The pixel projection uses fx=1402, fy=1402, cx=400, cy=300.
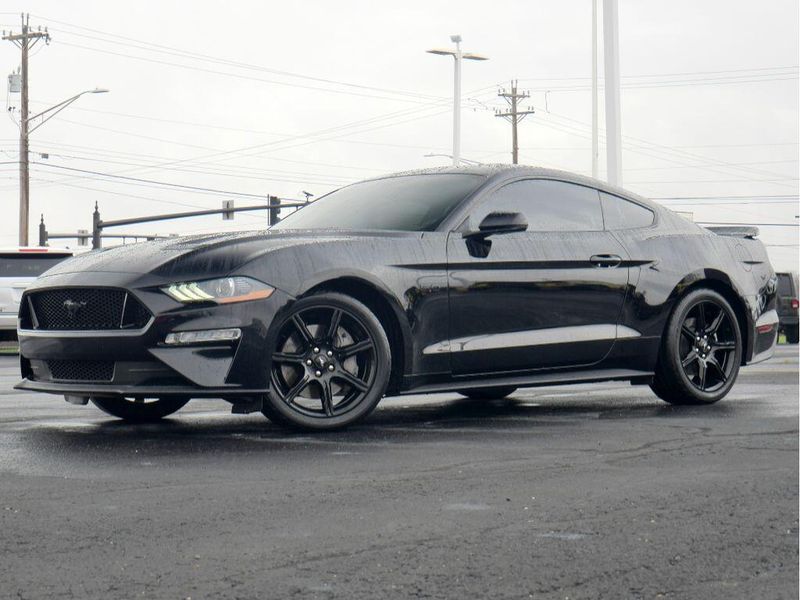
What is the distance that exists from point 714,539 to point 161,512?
72.9 inches

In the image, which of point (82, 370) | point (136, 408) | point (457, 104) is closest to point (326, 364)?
point (82, 370)

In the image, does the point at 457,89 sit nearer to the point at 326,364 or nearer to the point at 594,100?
the point at 594,100

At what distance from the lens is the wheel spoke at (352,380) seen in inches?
285

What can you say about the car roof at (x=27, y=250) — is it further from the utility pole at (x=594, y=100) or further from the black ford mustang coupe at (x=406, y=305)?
the utility pole at (x=594, y=100)

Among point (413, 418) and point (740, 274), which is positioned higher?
point (740, 274)

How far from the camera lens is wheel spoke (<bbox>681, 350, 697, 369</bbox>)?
889cm

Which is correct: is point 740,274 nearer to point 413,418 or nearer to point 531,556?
point 413,418

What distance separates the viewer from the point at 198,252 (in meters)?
7.02

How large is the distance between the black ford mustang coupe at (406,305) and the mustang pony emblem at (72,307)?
0.6 inches

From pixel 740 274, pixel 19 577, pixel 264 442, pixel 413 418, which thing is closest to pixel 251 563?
pixel 19 577

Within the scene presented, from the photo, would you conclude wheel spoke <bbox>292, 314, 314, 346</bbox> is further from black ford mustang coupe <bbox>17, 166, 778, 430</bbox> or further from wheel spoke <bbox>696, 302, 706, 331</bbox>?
wheel spoke <bbox>696, 302, 706, 331</bbox>

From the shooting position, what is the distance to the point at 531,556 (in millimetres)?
4109

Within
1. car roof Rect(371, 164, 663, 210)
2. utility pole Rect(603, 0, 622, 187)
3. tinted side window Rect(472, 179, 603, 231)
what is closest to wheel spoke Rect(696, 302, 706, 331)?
car roof Rect(371, 164, 663, 210)

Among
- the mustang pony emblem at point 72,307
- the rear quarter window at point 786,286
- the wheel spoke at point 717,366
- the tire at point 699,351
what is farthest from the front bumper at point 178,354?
the rear quarter window at point 786,286
